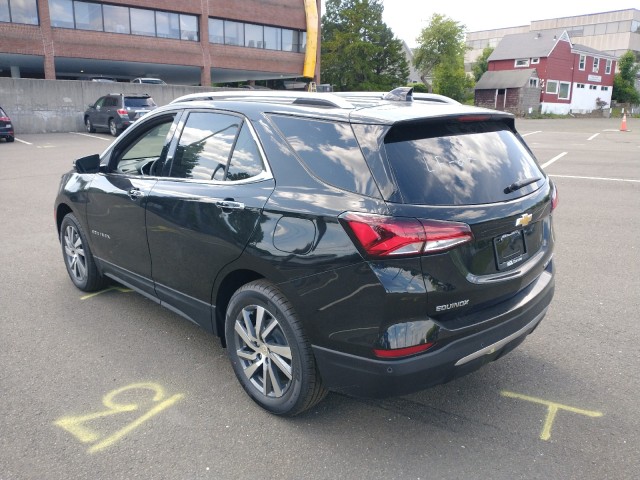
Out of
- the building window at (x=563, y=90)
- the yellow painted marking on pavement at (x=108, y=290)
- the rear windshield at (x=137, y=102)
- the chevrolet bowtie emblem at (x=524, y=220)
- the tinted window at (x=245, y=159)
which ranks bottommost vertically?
the yellow painted marking on pavement at (x=108, y=290)

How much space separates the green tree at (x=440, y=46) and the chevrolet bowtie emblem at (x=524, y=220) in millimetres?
71697

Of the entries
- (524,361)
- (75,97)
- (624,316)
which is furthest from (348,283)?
(75,97)

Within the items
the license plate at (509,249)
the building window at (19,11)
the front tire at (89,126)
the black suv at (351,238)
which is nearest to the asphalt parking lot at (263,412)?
the black suv at (351,238)

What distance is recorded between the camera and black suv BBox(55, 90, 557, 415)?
2619 mm

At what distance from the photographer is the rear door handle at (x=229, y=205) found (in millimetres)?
3164

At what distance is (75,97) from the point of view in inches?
1094

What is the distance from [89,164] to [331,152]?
2.59 meters

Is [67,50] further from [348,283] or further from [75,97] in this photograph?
[348,283]

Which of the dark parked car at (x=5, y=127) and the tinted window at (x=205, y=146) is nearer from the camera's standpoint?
the tinted window at (x=205, y=146)

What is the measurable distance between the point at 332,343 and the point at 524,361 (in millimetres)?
1742

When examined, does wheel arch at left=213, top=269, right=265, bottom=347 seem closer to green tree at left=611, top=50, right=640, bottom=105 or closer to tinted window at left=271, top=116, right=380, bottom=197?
tinted window at left=271, top=116, right=380, bottom=197

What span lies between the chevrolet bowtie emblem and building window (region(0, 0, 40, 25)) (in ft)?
110

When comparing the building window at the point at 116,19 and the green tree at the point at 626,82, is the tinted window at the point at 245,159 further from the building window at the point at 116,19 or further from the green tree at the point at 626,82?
the green tree at the point at 626,82

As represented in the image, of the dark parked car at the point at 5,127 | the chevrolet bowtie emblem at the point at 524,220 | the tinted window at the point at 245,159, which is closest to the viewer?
the chevrolet bowtie emblem at the point at 524,220
